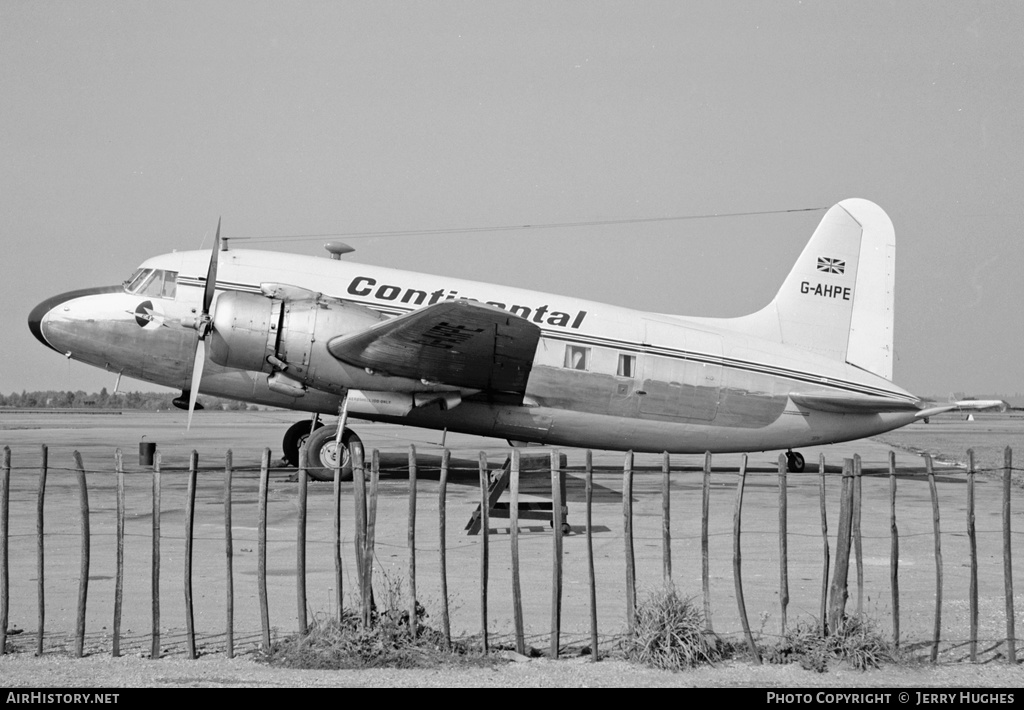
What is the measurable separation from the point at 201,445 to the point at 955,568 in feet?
86.8

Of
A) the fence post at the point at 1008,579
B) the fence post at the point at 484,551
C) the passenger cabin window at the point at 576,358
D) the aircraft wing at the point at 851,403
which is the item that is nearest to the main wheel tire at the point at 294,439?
the passenger cabin window at the point at 576,358

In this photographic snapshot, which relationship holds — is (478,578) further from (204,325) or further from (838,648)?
(204,325)

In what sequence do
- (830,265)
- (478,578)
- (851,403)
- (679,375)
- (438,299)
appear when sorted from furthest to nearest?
1. (830,265)
2. (851,403)
3. (679,375)
4. (438,299)
5. (478,578)

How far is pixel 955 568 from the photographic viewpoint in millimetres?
10711

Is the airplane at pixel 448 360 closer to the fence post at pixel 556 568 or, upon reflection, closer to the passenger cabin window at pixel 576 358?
the passenger cabin window at pixel 576 358

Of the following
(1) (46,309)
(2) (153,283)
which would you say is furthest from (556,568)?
(1) (46,309)

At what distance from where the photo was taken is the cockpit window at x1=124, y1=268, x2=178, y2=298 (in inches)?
719

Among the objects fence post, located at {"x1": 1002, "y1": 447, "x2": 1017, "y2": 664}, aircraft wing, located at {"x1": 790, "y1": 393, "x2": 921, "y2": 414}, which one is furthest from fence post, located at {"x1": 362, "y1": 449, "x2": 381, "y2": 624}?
aircraft wing, located at {"x1": 790, "y1": 393, "x2": 921, "y2": 414}

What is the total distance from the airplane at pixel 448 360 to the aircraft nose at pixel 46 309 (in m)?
0.04

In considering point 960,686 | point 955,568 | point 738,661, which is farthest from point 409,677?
point 955,568

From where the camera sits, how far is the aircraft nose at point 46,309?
62.0 ft

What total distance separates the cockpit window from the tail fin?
511 inches

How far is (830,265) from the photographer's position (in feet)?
72.9

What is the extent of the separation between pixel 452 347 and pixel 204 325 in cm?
485
